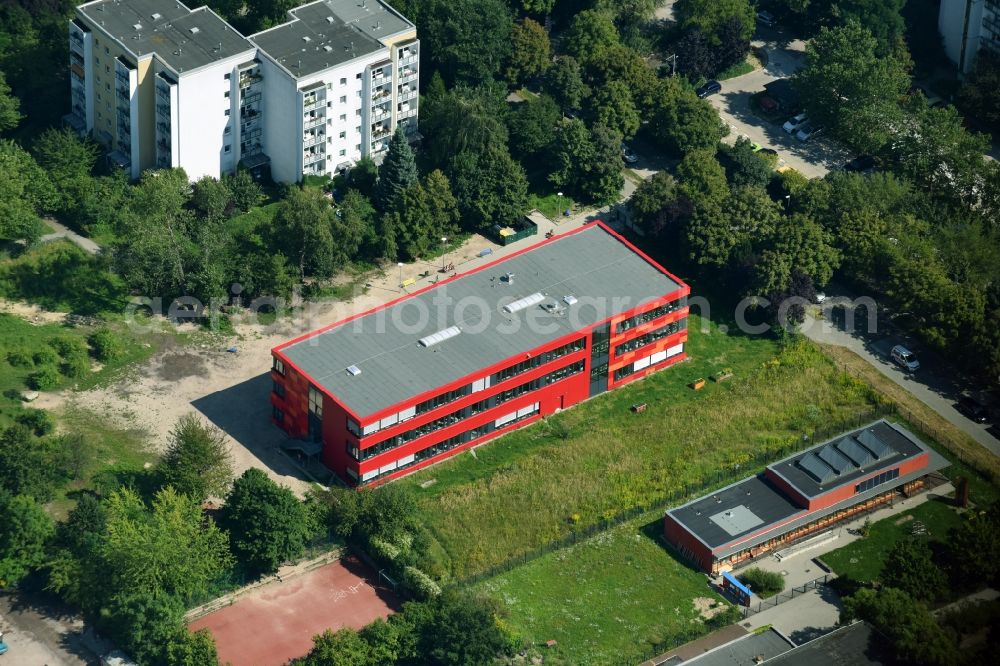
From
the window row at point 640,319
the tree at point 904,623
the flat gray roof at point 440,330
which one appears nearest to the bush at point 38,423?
the flat gray roof at point 440,330

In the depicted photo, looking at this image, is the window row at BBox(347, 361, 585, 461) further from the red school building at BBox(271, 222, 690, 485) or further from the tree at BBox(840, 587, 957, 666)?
the tree at BBox(840, 587, 957, 666)

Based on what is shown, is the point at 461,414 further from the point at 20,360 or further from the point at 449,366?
the point at 20,360

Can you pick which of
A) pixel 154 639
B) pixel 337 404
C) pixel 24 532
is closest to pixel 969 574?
pixel 337 404

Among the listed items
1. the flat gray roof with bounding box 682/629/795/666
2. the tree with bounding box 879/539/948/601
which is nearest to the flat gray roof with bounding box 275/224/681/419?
A: the flat gray roof with bounding box 682/629/795/666

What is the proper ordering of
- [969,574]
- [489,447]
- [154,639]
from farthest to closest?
[489,447]
[969,574]
[154,639]

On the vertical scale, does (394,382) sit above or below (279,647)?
above

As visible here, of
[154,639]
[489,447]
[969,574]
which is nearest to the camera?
[154,639]

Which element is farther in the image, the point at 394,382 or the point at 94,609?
the point at 394,382

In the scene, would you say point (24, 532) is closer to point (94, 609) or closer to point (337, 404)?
point (94, 609)
